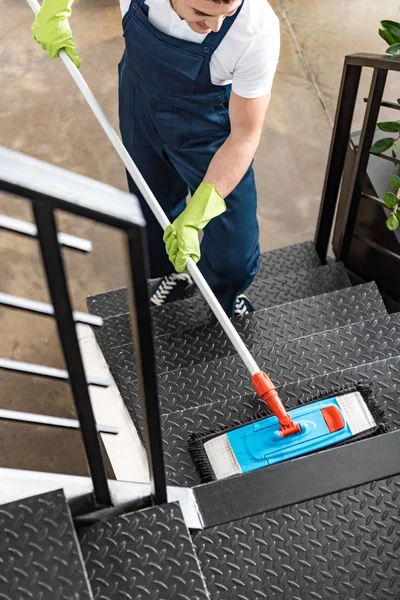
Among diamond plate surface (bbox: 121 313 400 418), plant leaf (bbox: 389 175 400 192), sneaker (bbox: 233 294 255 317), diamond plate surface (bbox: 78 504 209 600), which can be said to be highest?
plant leaf (bbox: 389 175 400 192)

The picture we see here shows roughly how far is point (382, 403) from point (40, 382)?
1.41 meters

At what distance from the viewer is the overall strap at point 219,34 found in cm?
177

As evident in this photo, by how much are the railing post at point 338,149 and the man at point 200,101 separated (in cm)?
39

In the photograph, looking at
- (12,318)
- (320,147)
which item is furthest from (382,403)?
(320,147)

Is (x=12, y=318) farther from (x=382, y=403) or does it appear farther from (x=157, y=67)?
(x=382, y=403)

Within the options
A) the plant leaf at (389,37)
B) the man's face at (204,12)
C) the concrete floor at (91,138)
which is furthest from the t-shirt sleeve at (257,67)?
the concrete floor at (91,138)

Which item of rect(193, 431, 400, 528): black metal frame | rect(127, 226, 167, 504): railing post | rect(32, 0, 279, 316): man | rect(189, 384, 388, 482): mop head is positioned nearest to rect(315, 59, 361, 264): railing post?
rect(32, 0, 279, 316): man

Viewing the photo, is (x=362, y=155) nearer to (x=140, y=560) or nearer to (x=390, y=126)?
(x=390, y=126)

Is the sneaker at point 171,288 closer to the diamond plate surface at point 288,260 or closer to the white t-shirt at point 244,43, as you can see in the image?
the diamond plate surface at point 288,260

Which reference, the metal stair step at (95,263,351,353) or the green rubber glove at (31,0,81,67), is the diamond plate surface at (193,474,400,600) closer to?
the metal stair step at (95,263,351,353)

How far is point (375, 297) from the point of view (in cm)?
240

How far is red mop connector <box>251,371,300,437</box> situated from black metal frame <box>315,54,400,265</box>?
884 millimetres

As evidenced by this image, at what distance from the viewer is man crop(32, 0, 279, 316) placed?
5.93 feet

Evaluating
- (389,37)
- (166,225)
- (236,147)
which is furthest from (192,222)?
(389,37)
